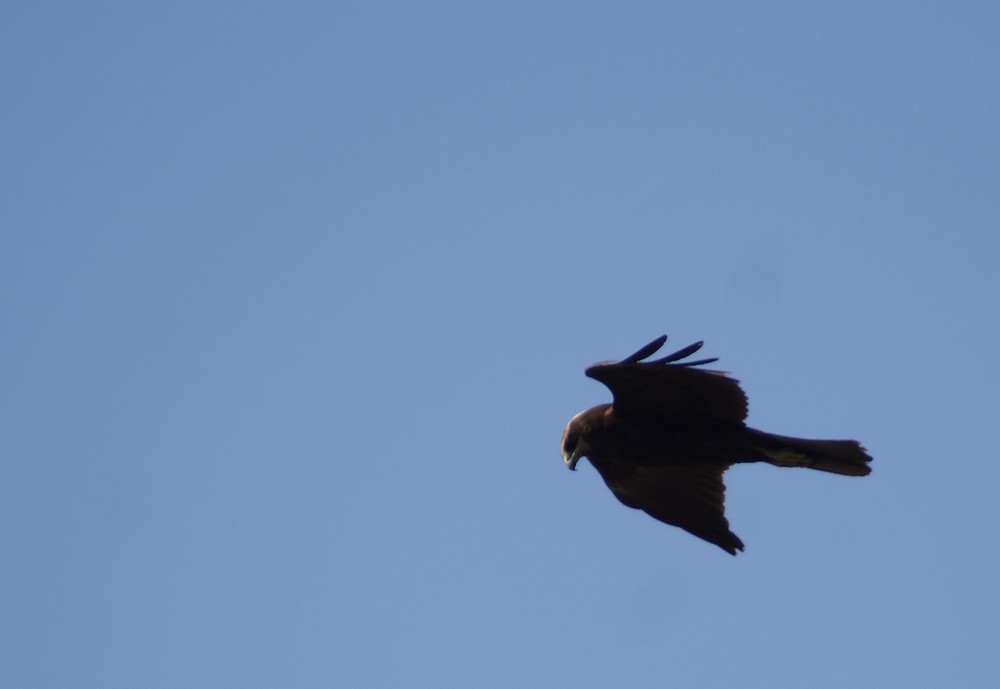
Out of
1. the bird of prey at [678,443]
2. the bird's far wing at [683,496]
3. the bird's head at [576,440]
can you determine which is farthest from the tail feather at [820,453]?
the bird's head at [576,440]

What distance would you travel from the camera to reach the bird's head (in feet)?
30.7

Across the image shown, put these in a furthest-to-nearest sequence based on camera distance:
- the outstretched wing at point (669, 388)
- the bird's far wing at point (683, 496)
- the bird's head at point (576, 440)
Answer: the bird's head at point (576, 440) < the bird's far wing at point (683, 496) < the outstretched wing at point (669, 388)

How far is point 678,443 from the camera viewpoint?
9.00 metres

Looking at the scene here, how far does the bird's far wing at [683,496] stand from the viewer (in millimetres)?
9234

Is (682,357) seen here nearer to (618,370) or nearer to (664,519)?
(618,370)

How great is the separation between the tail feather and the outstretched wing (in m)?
0.27

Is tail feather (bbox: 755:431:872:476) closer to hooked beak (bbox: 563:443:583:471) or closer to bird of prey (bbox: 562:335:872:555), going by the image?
bird of prey (bbox: 562:335:872:555)

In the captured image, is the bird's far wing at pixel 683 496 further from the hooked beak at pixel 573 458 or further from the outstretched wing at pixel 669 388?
the outstretched wing at pixel 669 388

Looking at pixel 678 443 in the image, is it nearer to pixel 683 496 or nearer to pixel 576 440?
pixel 683 496

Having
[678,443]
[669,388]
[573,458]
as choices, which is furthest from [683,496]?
[669,388]

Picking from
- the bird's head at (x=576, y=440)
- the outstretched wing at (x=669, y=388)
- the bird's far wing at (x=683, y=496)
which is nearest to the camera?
the outstretched wing at (x=669, y=388)

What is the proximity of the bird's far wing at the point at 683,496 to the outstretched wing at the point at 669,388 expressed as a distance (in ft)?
2.24

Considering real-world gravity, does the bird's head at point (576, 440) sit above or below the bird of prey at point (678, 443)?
above

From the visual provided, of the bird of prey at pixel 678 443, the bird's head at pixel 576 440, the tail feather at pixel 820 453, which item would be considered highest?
the bird's head at pixel 576 440
